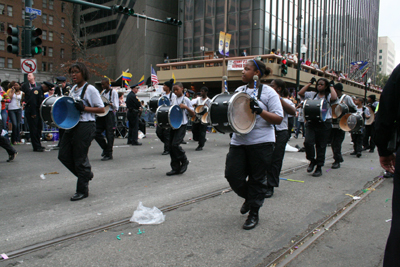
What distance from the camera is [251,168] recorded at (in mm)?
3898

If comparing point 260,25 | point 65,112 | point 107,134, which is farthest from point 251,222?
point 260,25

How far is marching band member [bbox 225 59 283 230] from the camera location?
384cm

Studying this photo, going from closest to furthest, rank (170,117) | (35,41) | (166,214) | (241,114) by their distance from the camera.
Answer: (241,114) → (166,214) → (170,117) → (35,41)

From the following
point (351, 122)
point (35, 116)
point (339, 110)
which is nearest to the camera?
point (339, 110)

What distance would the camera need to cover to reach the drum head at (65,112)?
492 centimetres

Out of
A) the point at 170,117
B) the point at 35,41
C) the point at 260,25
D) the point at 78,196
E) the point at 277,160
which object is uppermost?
the point at 260,25

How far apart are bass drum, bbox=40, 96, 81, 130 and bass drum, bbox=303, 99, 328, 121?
4654 millimetres

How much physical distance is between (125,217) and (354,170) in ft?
20.0

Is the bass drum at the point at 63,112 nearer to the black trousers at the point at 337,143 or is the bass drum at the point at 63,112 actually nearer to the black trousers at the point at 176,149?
the black trousers at the point at 176,149

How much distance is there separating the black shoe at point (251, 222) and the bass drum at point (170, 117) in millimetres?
3427

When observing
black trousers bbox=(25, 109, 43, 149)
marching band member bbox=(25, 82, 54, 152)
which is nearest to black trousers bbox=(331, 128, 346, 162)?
marching band member bbox=(25, 82, 54, 152)

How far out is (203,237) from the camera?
3.64m

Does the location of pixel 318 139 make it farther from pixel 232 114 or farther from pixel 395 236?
pixel 395 236

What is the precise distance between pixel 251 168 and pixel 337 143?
5378mm
